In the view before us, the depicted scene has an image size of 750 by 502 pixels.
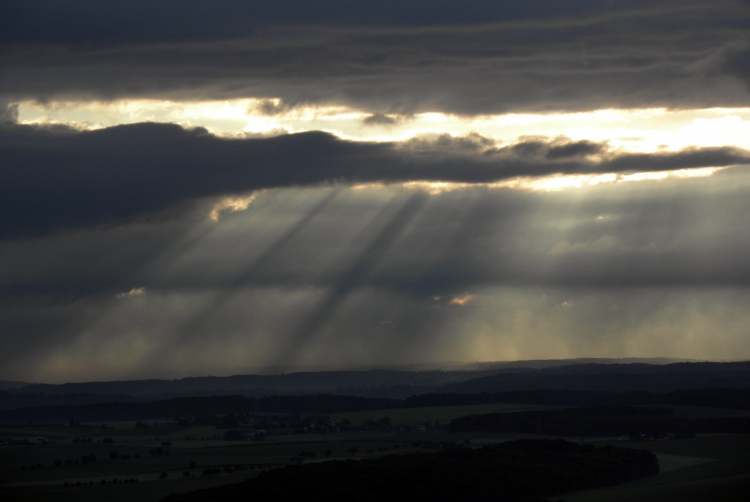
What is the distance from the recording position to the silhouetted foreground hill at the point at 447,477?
102 meters

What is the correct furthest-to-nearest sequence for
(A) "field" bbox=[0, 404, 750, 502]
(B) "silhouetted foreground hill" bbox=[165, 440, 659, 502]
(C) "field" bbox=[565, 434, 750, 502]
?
(A) "field" bbox=[0, 404, 750, 502] → (B) "silhouetted foreground hill" bbox=[165, 440, 659, 502] → (C) "field" bbox=[565, 434, 750, 502]

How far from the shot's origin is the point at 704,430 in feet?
563

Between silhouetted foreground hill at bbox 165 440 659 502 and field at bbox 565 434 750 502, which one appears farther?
silhouetted foreground hill at bbox 165 440 659 502

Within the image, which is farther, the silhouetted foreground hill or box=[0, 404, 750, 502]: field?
box=[0, 404, 750, 502]: field

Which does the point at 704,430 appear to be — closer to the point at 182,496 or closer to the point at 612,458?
the point at 612,458

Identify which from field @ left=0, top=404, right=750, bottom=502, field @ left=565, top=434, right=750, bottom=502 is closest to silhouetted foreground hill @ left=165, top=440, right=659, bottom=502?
field @ left=565, top=434, right=750, bottom=502

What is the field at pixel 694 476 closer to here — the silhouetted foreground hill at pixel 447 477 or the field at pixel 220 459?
the field at pixel 220 459

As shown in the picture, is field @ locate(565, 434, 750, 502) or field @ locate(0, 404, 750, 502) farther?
field @ locate(0, 404, 750, 502)

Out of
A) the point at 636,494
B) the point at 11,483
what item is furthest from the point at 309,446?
the point at 636,494

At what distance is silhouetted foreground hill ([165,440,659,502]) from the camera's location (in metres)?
102

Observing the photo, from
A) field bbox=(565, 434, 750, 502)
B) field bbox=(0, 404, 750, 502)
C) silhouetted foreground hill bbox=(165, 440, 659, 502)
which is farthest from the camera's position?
field bbox=(0, 404, 750, 502)

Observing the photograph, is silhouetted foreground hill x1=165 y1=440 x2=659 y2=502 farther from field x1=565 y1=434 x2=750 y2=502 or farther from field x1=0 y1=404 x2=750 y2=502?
field x1=0 y1=404 x2=750 y2=502

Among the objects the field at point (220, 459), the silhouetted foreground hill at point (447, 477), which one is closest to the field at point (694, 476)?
the field at point (220, 459)

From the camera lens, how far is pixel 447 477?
106562 millimetres
